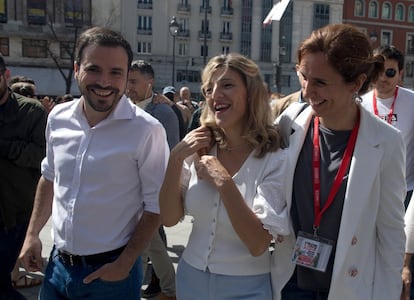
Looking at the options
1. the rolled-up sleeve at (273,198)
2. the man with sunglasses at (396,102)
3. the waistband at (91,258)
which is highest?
the man with sunglasses at (396,102)

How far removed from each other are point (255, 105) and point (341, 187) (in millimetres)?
547

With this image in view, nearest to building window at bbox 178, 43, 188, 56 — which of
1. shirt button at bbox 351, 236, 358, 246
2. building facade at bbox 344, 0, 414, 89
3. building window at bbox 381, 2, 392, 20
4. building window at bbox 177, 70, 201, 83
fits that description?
building window at bbox 177, 70, 201, 83

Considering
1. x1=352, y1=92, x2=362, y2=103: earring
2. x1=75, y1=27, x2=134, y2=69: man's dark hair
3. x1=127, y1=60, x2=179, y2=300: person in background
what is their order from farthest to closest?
x1=127, y1=60, x2=179, y2=300: person in background
x1=75, y1=27, x2=134, y2=69: man's dark hair
x1=352, y1=92, x2=362, y2=103: earring

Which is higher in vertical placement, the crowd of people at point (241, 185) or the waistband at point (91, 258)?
the crowd of people at point (241, 185)

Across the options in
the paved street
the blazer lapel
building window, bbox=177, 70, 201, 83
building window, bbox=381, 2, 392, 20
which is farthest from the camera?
building window, bbox=381, 2, 392, 20

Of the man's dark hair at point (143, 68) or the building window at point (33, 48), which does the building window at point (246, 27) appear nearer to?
the building window at point (33, 48)

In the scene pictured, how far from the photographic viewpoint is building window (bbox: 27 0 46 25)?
41.2 m

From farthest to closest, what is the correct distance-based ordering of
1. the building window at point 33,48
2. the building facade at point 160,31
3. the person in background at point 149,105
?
1. the building window at point 33,48
2. the building facade at point 160,31
3. the person in background at point 149,105

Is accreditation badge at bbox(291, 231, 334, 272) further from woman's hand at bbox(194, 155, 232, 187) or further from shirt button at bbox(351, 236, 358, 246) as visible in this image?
woman's hand at bbox(194, 155, 232, 187)

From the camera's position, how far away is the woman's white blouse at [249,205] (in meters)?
2.11

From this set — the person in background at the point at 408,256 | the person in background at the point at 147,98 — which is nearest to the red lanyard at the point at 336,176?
the person in background at the point at 408,256

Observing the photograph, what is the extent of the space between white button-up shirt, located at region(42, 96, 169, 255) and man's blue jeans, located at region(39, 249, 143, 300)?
11cm

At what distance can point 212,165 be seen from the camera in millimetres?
2166

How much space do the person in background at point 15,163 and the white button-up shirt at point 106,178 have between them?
84 cm
